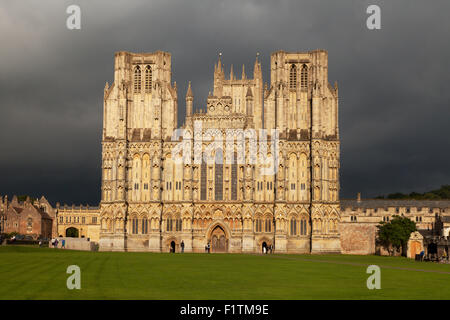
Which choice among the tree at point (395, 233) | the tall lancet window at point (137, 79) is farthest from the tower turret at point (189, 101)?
the tree at point (395, 233)

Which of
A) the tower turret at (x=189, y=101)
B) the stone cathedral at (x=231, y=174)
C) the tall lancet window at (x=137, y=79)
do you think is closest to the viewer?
the stone cathedral at (x=231, y=174)

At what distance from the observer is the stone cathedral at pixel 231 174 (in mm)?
95750

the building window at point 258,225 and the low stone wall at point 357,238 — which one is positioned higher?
the building window at point 258,225

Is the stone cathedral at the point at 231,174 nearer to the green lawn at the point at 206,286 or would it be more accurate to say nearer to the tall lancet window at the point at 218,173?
the tall lancet window at the point at 218,173

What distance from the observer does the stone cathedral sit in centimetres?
9575

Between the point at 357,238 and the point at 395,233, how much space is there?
596cm

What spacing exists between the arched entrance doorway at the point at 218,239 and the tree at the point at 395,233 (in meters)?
25.9

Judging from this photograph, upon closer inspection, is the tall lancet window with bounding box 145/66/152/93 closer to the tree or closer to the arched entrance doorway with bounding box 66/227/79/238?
the tree

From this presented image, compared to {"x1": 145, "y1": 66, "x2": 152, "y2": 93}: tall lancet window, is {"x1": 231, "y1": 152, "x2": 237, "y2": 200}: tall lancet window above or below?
below

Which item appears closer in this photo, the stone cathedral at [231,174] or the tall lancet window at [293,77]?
the stone cathedral at [231,174]

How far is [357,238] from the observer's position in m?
A: 100

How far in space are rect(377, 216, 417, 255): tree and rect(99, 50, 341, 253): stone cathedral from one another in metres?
10.0

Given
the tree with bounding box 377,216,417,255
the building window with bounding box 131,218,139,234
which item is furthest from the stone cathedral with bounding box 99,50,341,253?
the tree with bounding box 377,216,417,255
